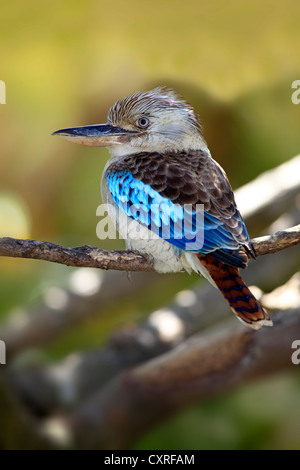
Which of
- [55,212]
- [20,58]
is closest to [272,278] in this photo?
[55,212]

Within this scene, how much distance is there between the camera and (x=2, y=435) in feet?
8.93

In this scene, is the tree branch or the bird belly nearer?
the tree branch

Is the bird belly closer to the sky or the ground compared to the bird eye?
closer to the ground

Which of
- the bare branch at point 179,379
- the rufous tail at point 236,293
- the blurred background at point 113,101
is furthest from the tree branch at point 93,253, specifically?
the blurred background at point 113,101

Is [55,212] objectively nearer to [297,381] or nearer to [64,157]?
[64,157]

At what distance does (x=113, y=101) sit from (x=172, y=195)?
58.5 inches

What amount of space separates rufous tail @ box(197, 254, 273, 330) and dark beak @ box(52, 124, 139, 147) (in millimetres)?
614

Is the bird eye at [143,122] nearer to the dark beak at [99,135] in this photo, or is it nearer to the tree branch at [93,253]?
the dark beak at [99,135]

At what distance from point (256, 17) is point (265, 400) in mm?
2128

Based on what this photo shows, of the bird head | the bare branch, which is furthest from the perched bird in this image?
the bare branch

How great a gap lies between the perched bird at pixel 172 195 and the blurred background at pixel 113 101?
2.90 ft

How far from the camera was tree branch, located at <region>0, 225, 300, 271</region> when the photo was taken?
173 cm

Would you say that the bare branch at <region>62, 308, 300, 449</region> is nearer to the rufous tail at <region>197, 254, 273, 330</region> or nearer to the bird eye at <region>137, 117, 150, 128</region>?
the rufous tail at <region>197, 254, 273, 330</region>

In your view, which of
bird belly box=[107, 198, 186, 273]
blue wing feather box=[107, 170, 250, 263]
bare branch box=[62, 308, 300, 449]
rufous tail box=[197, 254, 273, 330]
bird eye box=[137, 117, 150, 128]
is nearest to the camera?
rufous tail box=[197, 254, 273, 330]
